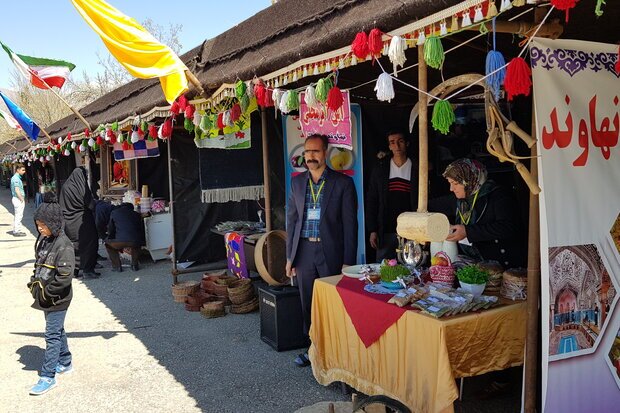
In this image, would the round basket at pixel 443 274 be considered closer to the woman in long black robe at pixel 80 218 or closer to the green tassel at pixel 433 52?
the green tassel at pixel 433 52

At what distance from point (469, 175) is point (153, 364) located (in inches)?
131

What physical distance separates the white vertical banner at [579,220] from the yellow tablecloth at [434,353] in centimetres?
30

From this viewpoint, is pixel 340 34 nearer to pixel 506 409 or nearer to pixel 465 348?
pixel 465 348

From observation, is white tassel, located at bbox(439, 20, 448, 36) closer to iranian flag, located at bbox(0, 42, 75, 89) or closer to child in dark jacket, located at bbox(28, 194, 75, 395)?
child in dark jacket, located at bbox(28, 194, 75, 395)

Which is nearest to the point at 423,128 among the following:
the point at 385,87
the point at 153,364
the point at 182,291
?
the point at 385,87

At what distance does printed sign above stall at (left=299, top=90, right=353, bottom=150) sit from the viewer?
495cm

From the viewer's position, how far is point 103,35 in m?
4.48

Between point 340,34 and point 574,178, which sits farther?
point 340,34

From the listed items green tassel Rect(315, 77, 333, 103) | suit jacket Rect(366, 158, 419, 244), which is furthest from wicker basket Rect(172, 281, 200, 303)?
green tassel Rect(315, 77, 333, 103)

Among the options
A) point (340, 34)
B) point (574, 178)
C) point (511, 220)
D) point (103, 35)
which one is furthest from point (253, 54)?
point (574, 178)

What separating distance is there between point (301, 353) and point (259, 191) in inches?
147

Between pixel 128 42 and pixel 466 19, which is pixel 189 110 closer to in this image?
pixel 128 42

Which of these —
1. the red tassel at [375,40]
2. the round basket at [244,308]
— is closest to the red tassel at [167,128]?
the round basket at [244,308]

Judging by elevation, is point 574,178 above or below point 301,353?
above
